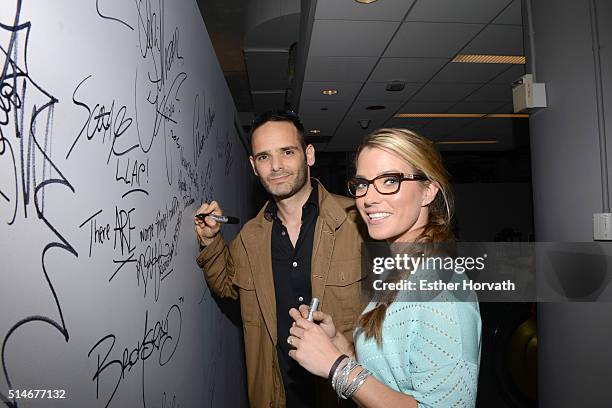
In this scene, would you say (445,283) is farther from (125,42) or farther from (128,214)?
(125,42)

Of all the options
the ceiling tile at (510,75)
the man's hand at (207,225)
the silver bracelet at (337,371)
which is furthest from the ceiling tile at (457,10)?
the silver bracelet at (337,371)

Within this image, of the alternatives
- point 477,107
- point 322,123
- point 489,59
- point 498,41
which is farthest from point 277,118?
point 322,123

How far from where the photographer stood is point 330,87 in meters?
4.62

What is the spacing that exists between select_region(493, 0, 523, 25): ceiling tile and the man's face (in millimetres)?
1985

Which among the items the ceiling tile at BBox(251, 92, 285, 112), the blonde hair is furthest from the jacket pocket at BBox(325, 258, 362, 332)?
the ceiling tile at BBox(251, 92, 285, 112)

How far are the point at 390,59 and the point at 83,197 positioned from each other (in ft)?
11.7

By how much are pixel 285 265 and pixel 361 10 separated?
77.8 inches

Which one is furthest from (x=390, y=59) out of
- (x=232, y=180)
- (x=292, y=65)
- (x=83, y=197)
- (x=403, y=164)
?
(x=83, y=197)

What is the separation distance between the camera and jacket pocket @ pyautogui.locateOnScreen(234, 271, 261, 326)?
1824mm

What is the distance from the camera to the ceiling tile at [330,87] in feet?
14.8

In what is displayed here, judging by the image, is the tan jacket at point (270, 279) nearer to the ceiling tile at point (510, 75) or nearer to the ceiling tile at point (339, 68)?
the ceiling tile at point (339, 68)

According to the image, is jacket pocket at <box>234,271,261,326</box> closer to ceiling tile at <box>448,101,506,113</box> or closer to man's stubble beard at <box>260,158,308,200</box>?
man's stubble beard at <box>260,158,308,200</box>

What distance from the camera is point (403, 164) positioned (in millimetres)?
1129

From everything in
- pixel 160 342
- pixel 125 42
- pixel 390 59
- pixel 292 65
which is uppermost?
pixel 292 65
